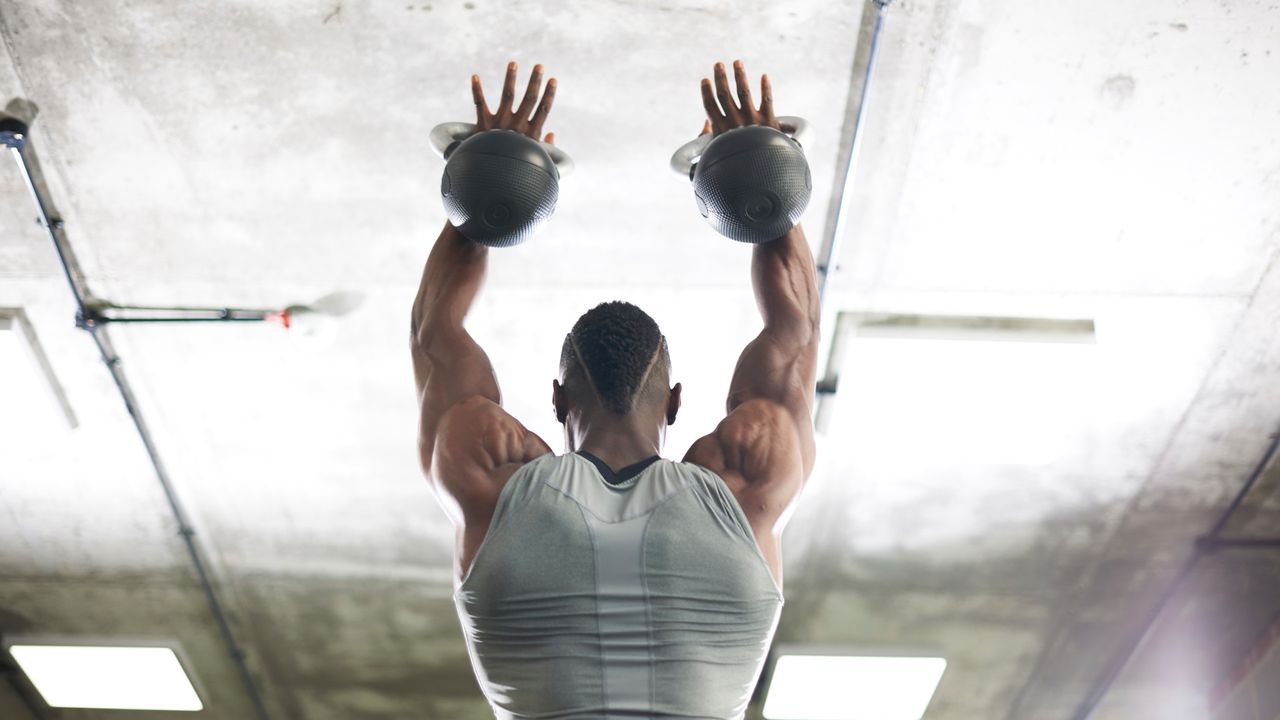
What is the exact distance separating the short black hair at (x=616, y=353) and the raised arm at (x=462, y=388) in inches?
6.5

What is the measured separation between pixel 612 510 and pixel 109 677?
11.7 ft

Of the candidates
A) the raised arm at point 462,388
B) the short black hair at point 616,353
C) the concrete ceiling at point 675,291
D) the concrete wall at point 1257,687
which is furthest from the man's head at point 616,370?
the concrete wall at point 1257,687

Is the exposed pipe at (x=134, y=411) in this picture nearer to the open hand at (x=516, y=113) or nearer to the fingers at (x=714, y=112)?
the open hand at (x=516, y=113)

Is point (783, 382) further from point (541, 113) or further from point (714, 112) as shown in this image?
point (541, 113)

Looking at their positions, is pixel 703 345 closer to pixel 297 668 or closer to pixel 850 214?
pixel 850 214

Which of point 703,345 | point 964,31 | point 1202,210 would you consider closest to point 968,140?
point 964,31

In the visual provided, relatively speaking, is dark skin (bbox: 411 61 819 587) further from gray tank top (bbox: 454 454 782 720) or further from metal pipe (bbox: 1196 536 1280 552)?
metal pipe (bbox: 1196 536 1280 552)

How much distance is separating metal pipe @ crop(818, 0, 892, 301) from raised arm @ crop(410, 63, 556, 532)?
2.68 feet

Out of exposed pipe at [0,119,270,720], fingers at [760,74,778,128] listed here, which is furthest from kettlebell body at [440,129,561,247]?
exposed pipe at [0,119,270,720]

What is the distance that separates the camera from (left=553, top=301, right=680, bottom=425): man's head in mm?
2246

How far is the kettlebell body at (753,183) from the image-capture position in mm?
2223

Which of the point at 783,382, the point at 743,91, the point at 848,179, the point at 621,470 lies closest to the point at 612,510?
the point at 621,470

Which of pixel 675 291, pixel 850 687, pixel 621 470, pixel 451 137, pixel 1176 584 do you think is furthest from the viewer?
pixel 850 687

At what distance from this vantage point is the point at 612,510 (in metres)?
1.95
